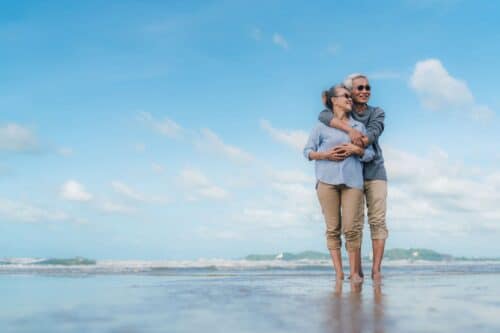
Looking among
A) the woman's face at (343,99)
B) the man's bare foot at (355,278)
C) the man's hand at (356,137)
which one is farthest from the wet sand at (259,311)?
the woman's face at (343,99)

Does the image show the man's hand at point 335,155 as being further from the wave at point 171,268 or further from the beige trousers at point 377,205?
the wave at point 171,268

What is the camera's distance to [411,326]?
8.48 ft

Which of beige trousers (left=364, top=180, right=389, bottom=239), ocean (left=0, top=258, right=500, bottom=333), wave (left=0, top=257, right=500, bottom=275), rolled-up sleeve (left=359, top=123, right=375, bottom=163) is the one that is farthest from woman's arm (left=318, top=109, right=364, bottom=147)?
wave (left=0, top=257, right=500, bottom=275)

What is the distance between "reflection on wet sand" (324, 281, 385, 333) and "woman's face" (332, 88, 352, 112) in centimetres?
223

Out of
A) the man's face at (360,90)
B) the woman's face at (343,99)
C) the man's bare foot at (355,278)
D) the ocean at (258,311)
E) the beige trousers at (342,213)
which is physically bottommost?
the ocean at (258,311)

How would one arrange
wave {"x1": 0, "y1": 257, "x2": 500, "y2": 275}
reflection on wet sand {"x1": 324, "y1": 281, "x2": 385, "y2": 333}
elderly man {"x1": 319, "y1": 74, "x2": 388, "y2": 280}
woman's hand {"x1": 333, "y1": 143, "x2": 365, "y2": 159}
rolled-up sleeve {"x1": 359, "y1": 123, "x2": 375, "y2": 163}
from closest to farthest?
reflection on wet sand {"x1": 324, "y1": 281, "x2": 385, "y2": 333} < woman's hand {"x1": 333, "y1": 143, "x2": 365, "y2": 159} < rolled-up sleeve {"x1": 359, "y1": 123, "x2": 375, "y2": 163} < elderly man {"x1": 319, "y1": 74, "x2": 388, "y2": 280} < wave {"x1": 0, "y1": 257, "x2": 500, "y2": 275}

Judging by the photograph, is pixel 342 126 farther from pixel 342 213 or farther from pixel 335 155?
pixel 342 213

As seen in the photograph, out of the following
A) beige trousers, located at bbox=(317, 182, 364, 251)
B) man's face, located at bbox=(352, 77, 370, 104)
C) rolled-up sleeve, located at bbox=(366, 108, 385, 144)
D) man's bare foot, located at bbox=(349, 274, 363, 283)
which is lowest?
man's bare foot, located at bbox=(349, 274, 363, 283)

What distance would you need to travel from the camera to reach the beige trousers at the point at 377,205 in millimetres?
6180

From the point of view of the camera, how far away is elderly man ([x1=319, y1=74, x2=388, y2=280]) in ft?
19.7

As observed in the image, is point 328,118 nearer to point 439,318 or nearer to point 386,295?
point 386,295

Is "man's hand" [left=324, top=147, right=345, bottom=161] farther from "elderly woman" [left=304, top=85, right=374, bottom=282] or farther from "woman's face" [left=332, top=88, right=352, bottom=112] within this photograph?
"woman's face" [left=332, top=88, right=352, bottom=112]

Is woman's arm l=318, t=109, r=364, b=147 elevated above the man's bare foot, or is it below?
above

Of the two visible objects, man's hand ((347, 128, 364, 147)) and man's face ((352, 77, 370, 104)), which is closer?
man's hand ((347, 128, 364, 147))
